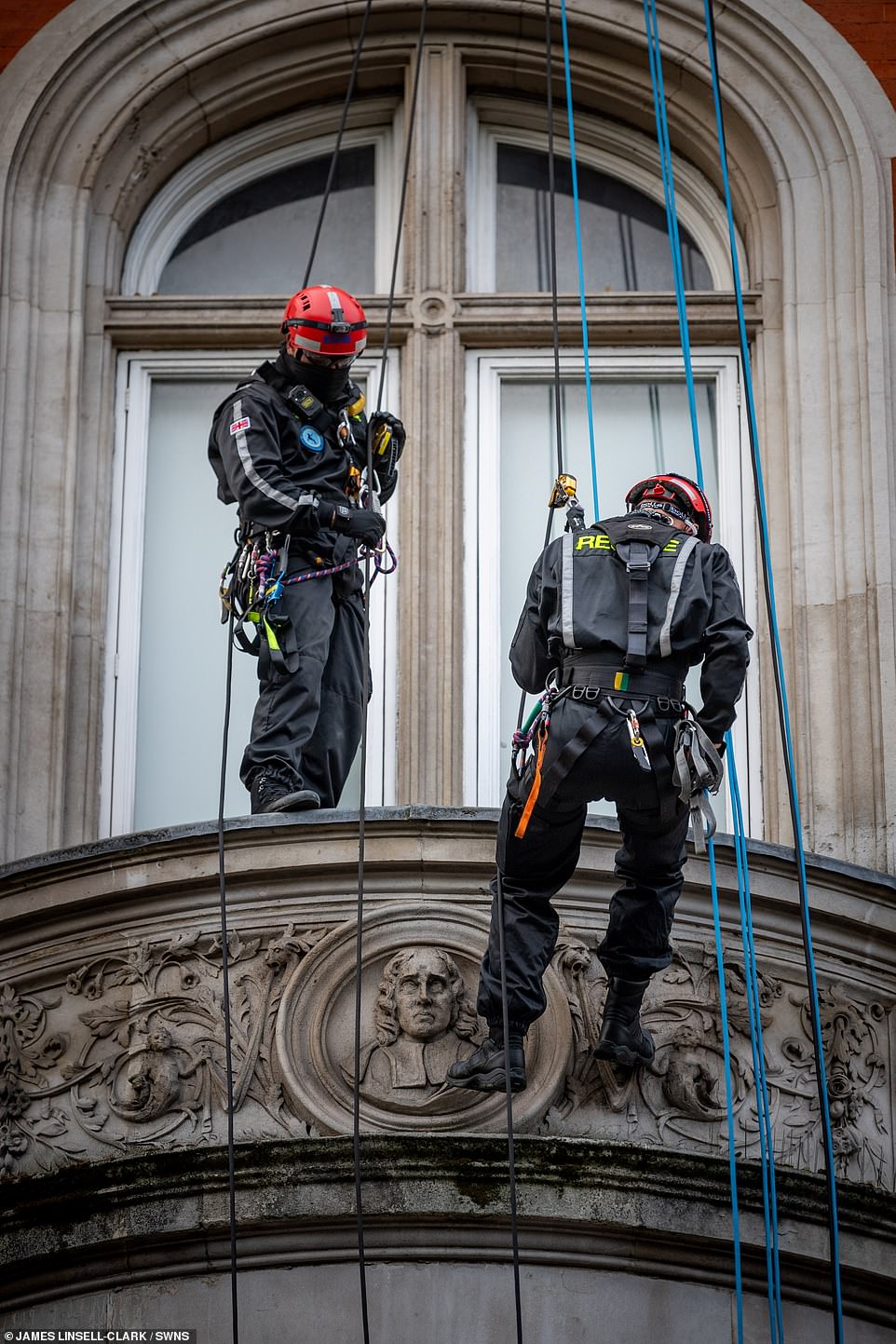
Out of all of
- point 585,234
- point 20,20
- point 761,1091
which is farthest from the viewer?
point 585,234

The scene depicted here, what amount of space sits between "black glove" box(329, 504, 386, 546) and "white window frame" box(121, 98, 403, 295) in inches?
108

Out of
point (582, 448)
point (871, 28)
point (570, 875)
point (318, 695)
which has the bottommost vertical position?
point (570, 875)

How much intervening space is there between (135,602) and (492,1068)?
3820mm

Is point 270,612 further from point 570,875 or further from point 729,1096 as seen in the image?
point 729,1096

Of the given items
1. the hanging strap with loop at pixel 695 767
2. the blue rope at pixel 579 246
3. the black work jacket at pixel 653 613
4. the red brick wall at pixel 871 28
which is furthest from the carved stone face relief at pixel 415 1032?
the red brick wall at pixel 871 28

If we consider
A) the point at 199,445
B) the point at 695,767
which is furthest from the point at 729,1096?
the point at 199,445

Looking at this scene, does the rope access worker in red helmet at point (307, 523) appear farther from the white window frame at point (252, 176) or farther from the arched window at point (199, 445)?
the white window frame at point (252, 176)

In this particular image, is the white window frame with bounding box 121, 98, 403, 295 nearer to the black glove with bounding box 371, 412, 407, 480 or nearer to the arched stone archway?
the arched stone archway

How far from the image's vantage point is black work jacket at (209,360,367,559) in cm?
1266

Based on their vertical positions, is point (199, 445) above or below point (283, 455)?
above

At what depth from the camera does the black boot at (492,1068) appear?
1156 centimetres

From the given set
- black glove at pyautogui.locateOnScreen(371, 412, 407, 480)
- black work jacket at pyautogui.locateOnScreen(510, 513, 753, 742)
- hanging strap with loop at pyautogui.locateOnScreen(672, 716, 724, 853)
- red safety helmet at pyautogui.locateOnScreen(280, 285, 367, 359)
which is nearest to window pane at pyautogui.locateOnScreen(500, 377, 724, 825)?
black glove at pyautogui.locateOnScreen(371, 412, 407, 480)

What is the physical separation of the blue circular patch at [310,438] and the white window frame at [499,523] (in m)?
1.70

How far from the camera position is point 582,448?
584 inches
